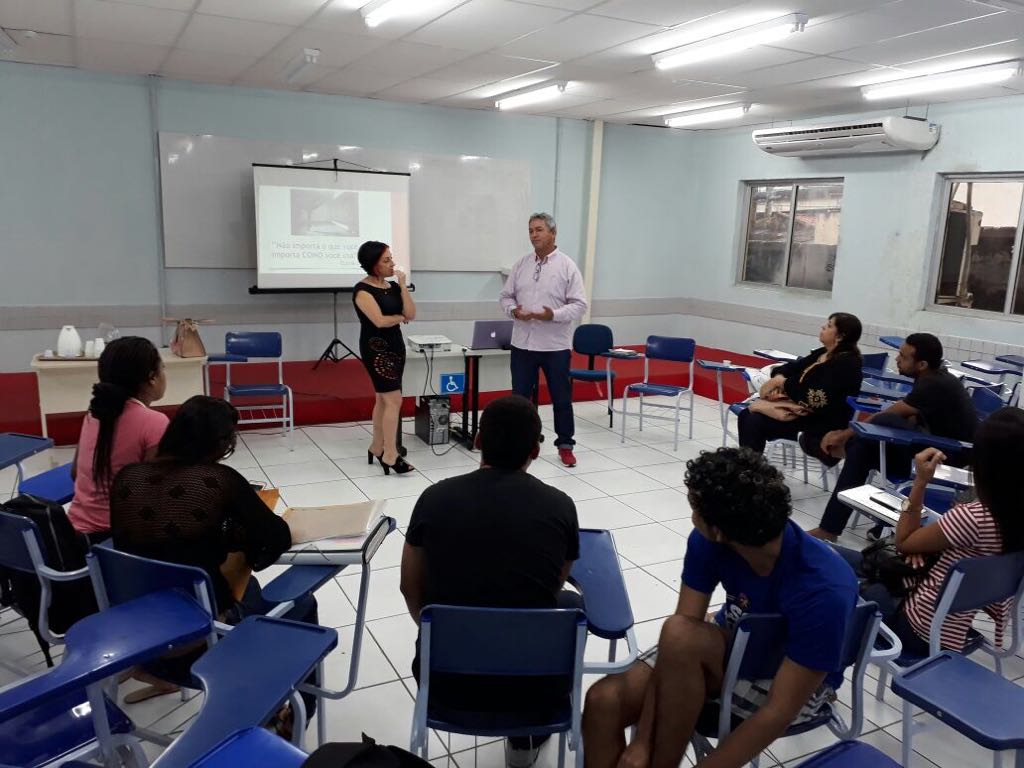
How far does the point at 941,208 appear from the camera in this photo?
6141 millimetres

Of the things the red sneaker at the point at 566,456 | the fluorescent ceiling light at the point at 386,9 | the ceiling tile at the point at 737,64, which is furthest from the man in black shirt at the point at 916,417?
the fluorescent ceiling light at the point at 386,9

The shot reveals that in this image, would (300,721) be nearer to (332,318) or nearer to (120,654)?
(120,654)

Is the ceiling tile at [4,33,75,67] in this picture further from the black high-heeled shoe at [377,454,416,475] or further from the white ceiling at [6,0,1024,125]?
the black high-heeled shoe at [377,454,416,475]

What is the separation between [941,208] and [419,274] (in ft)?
15.2

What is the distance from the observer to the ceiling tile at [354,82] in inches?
220

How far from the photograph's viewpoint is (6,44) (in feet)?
16.3

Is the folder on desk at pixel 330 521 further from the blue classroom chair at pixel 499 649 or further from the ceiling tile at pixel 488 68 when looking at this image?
the ceiling tile at pixel 488 68

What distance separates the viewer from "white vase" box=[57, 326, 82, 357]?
473 centimetres

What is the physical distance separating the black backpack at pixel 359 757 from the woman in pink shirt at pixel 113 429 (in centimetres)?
170

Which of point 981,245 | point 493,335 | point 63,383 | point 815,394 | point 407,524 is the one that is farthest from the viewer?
point 981,245

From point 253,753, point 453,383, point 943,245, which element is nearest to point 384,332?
point 453,383

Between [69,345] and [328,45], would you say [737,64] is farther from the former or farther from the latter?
[69,345]

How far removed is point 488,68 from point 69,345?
3.39 meters

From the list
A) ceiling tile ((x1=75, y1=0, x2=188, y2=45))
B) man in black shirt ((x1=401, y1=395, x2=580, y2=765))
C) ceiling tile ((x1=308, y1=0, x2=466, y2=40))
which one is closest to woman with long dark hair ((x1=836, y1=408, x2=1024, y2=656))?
man in black shirt ((x1=401, y1=395, x2=580, y2=765))
